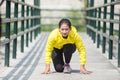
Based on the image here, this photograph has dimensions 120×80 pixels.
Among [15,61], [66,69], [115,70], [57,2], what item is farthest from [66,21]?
[57,2]

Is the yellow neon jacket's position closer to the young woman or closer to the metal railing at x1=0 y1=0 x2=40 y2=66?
the young woman

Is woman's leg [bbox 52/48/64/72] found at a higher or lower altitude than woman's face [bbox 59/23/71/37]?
lower

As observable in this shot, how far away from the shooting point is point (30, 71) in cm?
602

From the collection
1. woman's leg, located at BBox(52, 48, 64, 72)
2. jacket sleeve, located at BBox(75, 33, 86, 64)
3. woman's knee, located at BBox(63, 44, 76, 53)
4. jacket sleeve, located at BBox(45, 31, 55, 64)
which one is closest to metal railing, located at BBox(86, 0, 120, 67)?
jacket sleeve, located at BBox(75, 33, 86, 64)

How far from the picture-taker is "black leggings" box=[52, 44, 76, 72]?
19.0 ft

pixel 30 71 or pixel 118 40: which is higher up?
pixel 118 40

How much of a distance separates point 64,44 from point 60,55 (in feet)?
1.21

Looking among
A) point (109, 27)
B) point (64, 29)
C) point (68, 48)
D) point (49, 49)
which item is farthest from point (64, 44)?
point (109, 27)

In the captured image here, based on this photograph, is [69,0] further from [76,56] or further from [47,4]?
[76,56]

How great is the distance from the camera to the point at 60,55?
609 centimetres

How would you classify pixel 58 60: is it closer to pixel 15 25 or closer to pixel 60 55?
pixel 60 55

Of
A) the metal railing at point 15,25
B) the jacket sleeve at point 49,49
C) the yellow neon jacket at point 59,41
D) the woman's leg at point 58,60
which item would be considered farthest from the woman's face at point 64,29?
the metal railing at point 15,25

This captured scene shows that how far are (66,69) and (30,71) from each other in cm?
54

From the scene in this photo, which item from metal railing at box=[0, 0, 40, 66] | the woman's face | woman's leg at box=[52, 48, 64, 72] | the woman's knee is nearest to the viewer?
the woman's face
